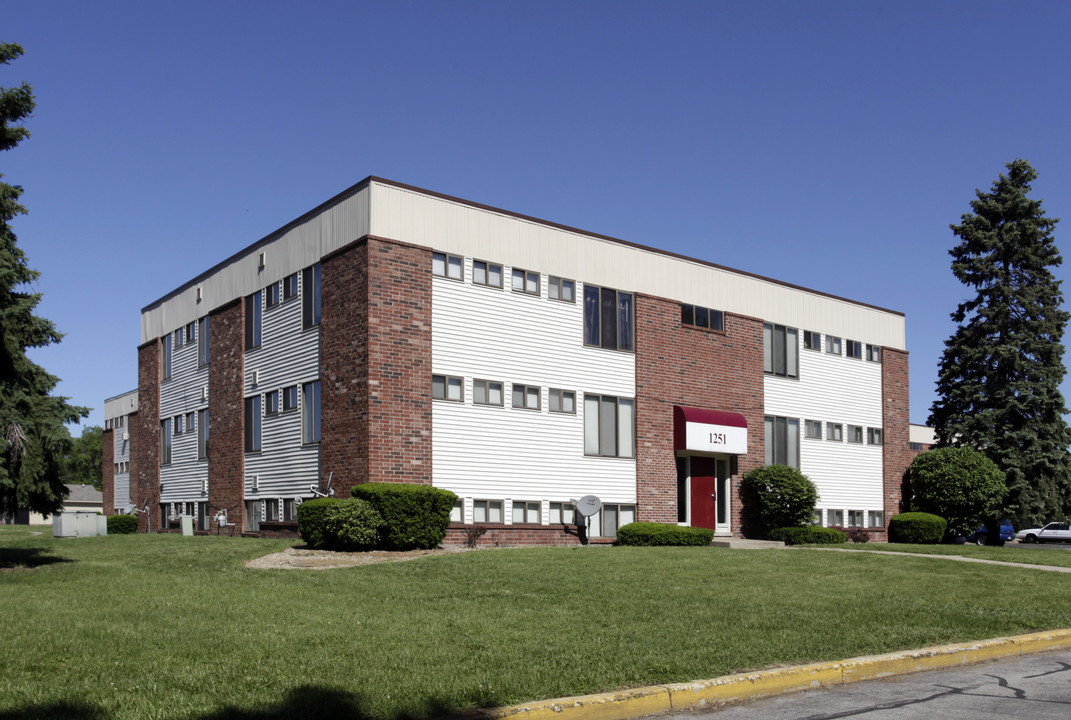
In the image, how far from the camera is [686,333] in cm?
3316

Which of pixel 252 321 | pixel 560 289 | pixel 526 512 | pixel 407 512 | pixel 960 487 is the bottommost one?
pixel 526 512

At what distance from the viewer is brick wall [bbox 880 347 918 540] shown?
40688mm

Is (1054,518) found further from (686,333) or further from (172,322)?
(172,322)

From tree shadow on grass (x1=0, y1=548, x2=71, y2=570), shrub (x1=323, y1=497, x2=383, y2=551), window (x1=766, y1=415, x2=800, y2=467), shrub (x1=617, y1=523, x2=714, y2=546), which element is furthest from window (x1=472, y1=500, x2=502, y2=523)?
window (x1=766, y1=415, x2=800, y2=467)

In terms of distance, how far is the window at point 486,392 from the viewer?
27.7m

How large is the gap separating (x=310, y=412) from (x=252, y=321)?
5528 millimetres

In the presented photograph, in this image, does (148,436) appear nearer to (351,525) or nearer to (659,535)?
(351,525)

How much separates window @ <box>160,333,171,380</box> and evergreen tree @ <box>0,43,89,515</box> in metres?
21.6

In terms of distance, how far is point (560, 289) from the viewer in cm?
3009

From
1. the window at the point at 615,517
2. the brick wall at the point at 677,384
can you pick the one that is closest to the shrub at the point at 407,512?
the window at the point at 615,517

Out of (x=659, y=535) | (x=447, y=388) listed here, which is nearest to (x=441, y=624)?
(x=447, y=388)

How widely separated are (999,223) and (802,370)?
495 inches

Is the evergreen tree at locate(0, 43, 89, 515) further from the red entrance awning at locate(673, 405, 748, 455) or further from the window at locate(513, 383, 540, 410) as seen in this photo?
the red entrance awning at locate(673, 405, 748, 455)

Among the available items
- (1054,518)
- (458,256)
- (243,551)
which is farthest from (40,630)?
(1054,518)
